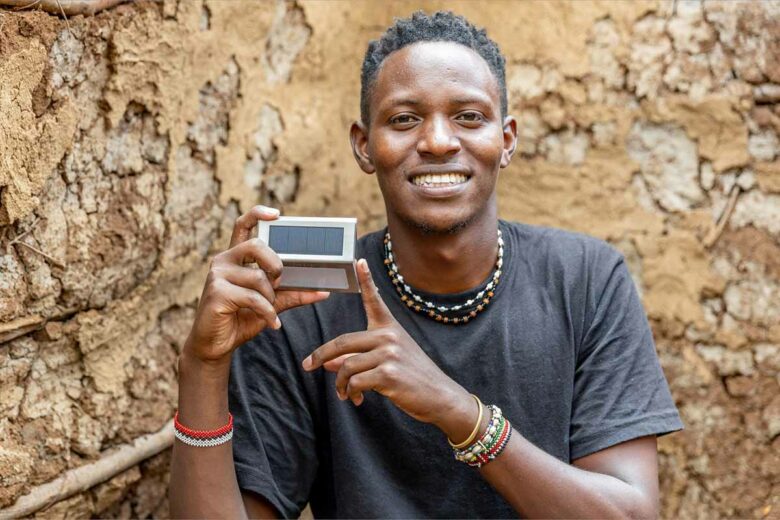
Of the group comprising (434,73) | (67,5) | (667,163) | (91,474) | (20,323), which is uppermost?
(67,5)

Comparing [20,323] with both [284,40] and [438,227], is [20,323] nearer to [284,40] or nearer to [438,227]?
[438,227]

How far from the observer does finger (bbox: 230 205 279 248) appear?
6.09ft

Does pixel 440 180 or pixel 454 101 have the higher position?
pixel 454 101

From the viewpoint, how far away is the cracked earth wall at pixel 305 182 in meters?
2.18

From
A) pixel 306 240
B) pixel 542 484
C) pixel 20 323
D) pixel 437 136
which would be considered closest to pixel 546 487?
pixel 542 484

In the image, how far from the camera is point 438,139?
2.18 meters

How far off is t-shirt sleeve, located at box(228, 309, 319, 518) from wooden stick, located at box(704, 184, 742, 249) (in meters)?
1.38

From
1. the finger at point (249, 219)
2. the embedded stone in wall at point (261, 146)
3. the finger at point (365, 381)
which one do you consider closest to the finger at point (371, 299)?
the finger at point (365, 381)

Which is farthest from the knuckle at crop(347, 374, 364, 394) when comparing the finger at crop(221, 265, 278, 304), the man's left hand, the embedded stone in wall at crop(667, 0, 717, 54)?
the embedded stone in wall at crop(667, 0, 717, 54)

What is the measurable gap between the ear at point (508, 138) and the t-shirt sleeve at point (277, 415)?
710 millimetres

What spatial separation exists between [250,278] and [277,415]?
531mm

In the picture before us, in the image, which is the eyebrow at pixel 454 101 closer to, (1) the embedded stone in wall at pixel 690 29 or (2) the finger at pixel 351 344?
(2) the finger at pixel 351 344

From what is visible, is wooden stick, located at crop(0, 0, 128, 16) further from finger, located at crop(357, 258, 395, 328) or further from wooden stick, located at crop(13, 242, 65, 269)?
finger, located at crop(357, 258, 395, 328)

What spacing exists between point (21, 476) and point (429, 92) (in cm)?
133
